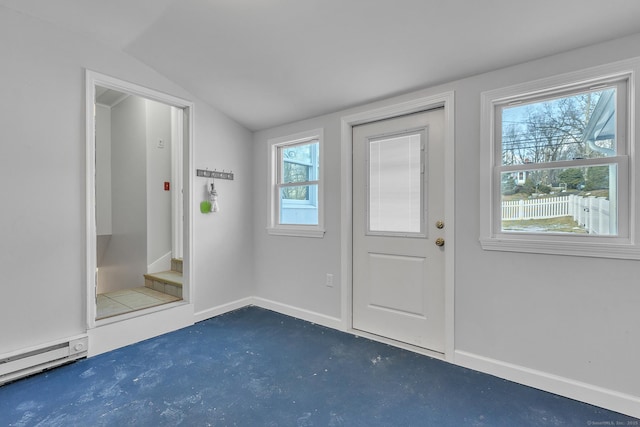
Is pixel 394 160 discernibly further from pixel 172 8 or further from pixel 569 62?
pixel 172 8

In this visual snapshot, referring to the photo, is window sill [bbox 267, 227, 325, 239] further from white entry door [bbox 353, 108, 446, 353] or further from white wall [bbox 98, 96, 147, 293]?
white wall [bbox 98, 96, 147, 293]

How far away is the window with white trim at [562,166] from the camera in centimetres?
175

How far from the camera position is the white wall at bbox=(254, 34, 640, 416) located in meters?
1.74

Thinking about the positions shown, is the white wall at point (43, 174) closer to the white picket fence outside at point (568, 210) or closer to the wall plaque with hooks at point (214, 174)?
the wall plaque with hooks at point (214, 174)

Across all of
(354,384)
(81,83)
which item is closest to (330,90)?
(81,83)

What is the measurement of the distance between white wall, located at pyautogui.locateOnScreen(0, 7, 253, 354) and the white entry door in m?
2.25

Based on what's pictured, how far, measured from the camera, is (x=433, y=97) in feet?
7.73

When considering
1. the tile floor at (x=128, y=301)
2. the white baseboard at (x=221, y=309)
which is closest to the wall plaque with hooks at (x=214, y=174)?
the tile floor at (x=128, y=301)

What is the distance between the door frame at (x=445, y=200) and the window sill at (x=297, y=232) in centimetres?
29

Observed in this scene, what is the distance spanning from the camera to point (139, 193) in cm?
381

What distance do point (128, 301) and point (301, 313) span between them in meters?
1.78

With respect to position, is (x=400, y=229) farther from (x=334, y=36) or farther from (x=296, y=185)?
(x=334, y=36)

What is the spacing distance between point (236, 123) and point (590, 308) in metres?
3.51

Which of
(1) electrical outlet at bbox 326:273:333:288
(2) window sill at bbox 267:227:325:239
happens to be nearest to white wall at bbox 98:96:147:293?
(2) window sill at bbox 267:227:325:239
